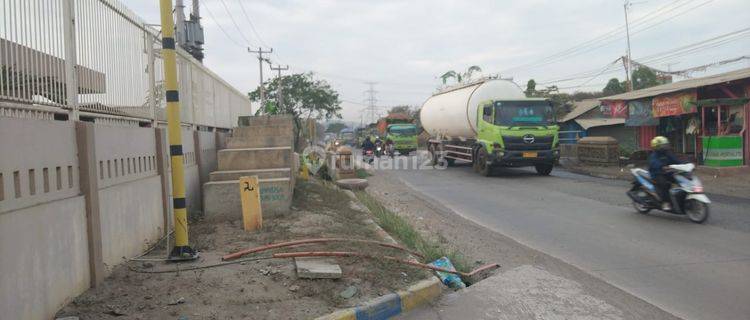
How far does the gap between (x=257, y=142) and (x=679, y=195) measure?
7.45 meters

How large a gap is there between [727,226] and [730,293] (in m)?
3.78

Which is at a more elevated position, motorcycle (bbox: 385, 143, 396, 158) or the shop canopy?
the shop canopy

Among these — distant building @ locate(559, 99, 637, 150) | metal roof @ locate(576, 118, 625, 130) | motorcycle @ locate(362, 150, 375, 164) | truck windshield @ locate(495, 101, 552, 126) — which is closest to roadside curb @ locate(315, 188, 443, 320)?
truck windshield @ locate(495, 101, 552, 126)

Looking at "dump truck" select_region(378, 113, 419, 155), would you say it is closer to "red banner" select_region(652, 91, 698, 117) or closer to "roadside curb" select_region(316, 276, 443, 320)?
"red banner" select_region(652, 91, 698, 117)

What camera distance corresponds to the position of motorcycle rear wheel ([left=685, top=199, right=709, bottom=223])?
28.5 ft

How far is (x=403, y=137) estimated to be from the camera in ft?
122

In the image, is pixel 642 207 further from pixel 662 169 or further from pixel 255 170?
pixel 255 170

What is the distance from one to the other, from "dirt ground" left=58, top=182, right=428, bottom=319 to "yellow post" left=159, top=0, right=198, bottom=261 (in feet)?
0.66

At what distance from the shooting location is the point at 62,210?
400 cm

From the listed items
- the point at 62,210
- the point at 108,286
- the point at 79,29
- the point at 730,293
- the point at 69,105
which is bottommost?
the point at 730,293

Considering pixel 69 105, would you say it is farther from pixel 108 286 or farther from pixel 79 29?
pixel 108 286

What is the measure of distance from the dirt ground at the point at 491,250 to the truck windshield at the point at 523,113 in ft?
18.7

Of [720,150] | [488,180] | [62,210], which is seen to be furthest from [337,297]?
[720,150]

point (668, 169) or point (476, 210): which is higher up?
point (668, 169)
